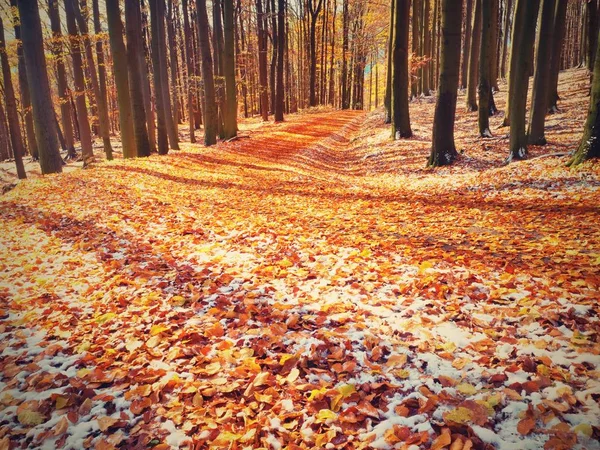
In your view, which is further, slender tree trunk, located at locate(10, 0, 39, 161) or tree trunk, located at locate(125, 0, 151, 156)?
slender tree trunk, located at locate(10, 0, 39, 161)

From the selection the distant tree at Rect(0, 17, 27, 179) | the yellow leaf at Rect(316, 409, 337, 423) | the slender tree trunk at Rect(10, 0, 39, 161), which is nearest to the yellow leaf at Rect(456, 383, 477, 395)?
the yellow leaf at Rect(316, 409, 337, 423)

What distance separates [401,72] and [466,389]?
1401cm

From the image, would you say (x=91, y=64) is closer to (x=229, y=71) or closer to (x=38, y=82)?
(x=229, y=71)

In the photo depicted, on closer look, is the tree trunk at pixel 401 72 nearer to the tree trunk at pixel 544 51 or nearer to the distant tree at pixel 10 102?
the tree trunk at pixel 544 51

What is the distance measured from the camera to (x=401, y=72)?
14078mm

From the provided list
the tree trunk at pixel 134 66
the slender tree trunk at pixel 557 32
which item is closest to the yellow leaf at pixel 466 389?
the slender tree trunk at pixel 557 32

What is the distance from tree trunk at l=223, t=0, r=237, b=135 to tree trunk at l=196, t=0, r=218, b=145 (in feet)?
3.49

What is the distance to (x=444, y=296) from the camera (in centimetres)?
385

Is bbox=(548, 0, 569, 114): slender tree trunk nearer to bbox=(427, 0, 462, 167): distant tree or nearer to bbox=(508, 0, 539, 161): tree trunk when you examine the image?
bbox=(508, 0, 539, 161): tree trunk

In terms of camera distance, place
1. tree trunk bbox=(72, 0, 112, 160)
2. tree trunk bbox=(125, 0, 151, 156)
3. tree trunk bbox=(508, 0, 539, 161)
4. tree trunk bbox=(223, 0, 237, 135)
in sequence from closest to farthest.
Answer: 1. tree trunk bbox=(508, 0, 539, 161)
2. tree trunk bbox=(125, 0, 151, 156)
3. tree trunk bbox=(72, 0, 112, 160)
4. tree trunk bbox=(223, 0, 237, 135)

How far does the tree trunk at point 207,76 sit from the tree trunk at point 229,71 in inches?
41.9

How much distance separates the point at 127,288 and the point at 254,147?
44.1 feet

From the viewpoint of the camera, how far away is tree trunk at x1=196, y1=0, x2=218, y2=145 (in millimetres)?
15453

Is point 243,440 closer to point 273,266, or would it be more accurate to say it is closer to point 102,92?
point 273,266
